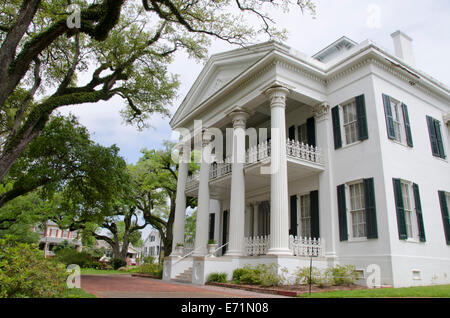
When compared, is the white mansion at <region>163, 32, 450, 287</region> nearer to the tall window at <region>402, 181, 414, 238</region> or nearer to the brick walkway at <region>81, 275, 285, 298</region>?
the tall window at <region>402, 181, 414, 238</region>

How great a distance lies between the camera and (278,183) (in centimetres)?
1266

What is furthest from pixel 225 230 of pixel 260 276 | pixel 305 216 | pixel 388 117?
pixel 388 117

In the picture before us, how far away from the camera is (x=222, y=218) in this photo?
67.1ft

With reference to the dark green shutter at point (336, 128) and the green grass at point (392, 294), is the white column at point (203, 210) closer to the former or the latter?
the dark green shutter at point (336, 128)

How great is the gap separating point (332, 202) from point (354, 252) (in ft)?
7.03

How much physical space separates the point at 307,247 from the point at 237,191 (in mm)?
3708

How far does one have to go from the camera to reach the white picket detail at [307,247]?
1249cm

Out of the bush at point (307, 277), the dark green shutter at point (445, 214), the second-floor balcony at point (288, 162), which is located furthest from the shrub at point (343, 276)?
the dark green shutter at point (445, 214)

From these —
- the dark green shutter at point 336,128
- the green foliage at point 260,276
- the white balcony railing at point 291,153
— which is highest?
the dark green shutter at point 336,128

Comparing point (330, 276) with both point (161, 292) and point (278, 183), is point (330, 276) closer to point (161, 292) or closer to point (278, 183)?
point (278, 183)

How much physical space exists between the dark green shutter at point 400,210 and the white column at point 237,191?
19.4 ft

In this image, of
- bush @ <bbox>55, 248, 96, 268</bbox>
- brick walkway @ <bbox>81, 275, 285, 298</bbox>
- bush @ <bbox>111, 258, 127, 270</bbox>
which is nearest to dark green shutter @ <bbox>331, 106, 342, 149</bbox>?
brick walkway @ <bbox>81, 275, 285, 298</bbox>

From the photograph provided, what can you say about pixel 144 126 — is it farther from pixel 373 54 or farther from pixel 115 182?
pixel 373 54

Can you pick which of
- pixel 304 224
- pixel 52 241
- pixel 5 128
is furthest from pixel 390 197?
pixel 52 241
